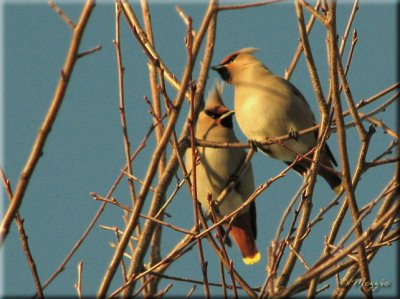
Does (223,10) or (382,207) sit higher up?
(223,10)

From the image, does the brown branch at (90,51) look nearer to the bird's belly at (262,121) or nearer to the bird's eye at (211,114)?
the bird's belly at (262,121)

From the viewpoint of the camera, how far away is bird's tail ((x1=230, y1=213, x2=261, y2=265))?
5.83 meters

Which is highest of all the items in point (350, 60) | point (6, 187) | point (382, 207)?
point (350, 60)

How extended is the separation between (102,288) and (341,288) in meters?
0.95

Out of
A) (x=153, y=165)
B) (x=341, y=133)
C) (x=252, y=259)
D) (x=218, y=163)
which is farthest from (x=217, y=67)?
(x=153, y=165)

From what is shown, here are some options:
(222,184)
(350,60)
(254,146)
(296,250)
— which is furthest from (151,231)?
(222,184)

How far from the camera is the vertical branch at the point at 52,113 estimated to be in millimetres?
1715

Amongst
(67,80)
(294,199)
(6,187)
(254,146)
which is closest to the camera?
(67,80)

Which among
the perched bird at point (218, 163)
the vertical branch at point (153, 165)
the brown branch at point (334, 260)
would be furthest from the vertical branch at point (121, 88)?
the perched bird at point (218, 163)

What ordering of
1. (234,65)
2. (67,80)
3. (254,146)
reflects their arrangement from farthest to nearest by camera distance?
(234,65) < (254,146) < (67,80)

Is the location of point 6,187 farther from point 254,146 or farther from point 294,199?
point 254,146

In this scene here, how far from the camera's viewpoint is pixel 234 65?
205 inches

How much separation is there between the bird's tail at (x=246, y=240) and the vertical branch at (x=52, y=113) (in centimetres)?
414

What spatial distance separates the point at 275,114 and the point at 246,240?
5.46 ft
